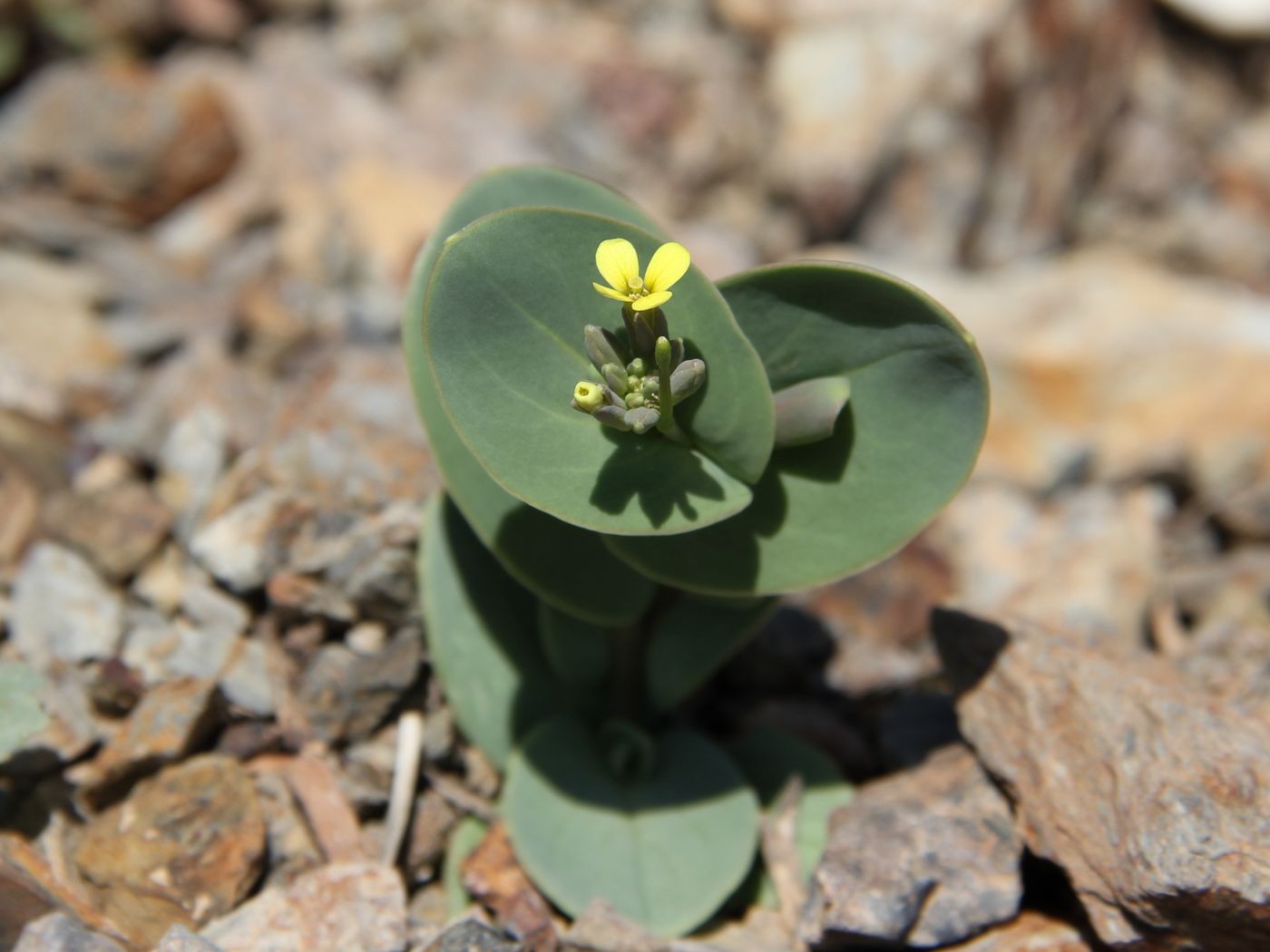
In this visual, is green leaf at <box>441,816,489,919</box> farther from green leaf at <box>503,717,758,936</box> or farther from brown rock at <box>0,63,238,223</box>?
brown rock at <box>0,63,238,223</box>

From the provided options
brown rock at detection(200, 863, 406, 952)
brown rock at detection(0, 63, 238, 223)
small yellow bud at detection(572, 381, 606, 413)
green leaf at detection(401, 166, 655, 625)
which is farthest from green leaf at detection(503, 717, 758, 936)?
brown rock at detection(0, 63, 238, 223)

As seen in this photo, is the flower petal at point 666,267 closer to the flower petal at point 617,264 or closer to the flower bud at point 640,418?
the flower petal at point 617,264

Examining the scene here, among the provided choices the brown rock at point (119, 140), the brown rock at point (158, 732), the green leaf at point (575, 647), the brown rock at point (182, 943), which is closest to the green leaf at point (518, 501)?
the green leaf at point (575, 647)

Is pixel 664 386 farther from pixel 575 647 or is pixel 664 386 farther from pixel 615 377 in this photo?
pixel 575 647

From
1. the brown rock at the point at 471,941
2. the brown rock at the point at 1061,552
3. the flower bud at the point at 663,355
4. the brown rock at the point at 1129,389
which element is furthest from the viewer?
the brown rock at the point at 1129,389

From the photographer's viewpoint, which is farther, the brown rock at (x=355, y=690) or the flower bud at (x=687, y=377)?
the brown rock at (x=355, y=690)

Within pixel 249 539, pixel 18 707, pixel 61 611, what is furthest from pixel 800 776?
pixel 61 611
